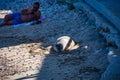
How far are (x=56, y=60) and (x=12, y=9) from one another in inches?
264

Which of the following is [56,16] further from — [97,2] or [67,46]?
[67,46]

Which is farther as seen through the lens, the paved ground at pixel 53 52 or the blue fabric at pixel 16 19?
the blue fabric at pixel 16 19

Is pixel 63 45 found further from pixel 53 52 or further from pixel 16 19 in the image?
pixel 16 19

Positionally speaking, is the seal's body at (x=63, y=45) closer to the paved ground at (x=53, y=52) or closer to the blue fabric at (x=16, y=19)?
the paved ground at (x=53, y=52)

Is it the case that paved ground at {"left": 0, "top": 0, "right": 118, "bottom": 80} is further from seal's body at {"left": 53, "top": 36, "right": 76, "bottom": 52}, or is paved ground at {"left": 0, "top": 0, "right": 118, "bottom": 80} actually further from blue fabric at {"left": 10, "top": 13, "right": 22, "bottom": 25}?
blue fabric at {"left": 10, "top": 13, "right": 22, "bottom": 25}

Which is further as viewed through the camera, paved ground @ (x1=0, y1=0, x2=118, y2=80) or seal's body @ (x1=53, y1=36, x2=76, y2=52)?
seal's body @ (x1=53, y1=36, x2=76, y2=52)

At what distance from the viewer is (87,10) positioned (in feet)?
35.0

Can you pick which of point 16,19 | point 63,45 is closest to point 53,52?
point 63,45

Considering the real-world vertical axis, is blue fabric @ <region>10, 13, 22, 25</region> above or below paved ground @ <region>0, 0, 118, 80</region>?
above

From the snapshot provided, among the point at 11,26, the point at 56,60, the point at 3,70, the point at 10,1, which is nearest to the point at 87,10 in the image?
the point at 11,26

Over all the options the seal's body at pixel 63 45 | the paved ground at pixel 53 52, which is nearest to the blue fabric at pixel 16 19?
the paved ground at pixel 53 52

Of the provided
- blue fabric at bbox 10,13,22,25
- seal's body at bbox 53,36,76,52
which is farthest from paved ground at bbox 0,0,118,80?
blue fabric at bbox 10,13,22,25

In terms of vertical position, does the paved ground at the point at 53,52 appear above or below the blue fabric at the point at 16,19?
below

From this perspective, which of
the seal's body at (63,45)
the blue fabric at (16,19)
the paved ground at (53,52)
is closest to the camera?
the paved ground at (53,52)
